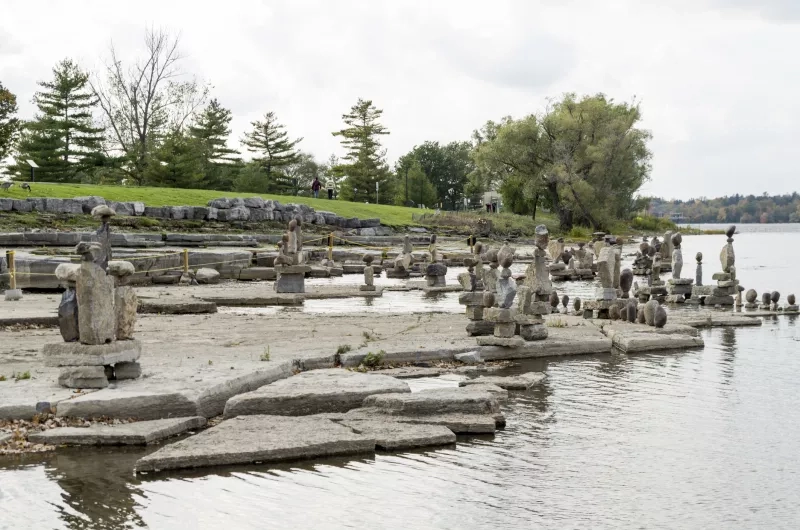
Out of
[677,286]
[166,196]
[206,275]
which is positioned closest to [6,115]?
[166,196]

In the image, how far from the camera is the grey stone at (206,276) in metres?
28.5

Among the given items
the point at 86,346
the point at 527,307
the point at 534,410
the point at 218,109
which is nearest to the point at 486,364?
the point at 527,307

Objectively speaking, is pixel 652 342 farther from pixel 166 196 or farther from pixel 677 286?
pixel 166 196

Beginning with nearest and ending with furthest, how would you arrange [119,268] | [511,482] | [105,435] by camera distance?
[511,482] < [105,435] < [119,268]

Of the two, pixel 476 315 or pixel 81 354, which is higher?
pixel 476 315

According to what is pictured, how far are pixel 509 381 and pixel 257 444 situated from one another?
4566 mm

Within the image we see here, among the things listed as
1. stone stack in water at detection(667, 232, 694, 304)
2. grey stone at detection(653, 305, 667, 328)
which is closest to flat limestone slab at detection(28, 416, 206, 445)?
grey stone at detection(653, 305, 667, 328)

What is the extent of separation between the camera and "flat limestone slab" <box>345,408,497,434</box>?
966cm

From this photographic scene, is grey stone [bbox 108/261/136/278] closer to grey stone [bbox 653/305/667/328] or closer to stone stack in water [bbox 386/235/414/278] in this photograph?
grey stone [bbox 653/305/667/328]

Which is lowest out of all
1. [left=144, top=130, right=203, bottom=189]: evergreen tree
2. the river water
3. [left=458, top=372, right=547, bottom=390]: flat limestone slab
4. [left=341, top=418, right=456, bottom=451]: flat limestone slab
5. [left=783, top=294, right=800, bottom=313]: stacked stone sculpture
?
the river water


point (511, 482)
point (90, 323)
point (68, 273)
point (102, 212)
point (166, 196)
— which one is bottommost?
point (511, 482)

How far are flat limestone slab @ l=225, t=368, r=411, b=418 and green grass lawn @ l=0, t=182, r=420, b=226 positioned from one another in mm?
34911

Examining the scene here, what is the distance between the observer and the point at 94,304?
990cm

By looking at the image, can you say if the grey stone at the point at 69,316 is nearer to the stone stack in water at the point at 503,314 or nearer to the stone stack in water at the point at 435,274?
the stone stack in water at the point at 503,314
